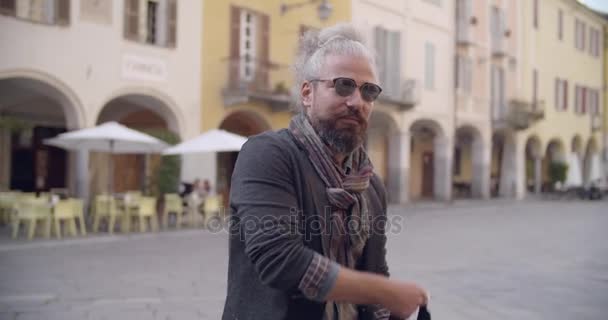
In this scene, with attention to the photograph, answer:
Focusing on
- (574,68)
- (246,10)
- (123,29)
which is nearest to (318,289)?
(123,29)

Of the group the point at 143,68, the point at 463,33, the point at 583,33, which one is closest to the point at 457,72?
the point at 463,33

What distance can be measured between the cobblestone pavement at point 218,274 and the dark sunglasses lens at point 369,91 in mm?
3927

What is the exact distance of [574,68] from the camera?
32.0 metres

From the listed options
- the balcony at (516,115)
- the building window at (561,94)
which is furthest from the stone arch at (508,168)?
the building window at (561,94)

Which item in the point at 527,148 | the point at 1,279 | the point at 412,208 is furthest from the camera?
the point at 527,148

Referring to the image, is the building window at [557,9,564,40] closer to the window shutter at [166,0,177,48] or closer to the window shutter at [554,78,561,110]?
the window shutter at [554,78,561,110]

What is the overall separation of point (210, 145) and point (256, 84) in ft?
12.8

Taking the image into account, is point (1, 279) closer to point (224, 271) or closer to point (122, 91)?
point (224, 271)

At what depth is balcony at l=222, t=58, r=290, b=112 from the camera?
604 inches

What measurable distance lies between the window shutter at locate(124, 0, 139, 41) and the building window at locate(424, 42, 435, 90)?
12.7 meters

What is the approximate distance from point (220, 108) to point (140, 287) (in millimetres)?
9903

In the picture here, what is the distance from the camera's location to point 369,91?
1458 mm

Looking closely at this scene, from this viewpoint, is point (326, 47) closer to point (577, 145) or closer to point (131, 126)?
point (131, 126)

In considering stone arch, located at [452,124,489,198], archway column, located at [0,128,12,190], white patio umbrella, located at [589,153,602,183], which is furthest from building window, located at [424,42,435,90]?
archway column, located at [0,128,12,190]
